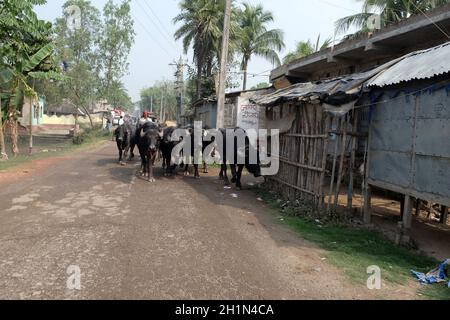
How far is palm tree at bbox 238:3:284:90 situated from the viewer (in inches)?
1299

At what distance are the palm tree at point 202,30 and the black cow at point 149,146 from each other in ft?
58.5

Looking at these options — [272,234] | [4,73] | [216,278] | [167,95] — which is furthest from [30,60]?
[167,95]

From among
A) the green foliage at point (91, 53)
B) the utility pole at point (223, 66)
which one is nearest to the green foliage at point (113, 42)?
the green foliage at point (91, 53)

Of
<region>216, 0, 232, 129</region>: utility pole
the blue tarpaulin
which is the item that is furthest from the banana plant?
the blue tarpaulin

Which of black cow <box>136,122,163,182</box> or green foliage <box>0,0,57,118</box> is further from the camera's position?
green foliage <box>0,0,57,118</box>

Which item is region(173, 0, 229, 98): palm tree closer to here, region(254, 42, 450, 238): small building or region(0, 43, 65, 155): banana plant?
region(0, 43, 65, 155): banana plant

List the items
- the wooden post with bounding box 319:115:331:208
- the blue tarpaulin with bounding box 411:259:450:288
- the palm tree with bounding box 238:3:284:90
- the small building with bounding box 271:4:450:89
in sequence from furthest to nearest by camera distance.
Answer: the palm tree with bounding box 238:3:284:90, the small building with bounding box 271:4:450:89, the wooden post with bounding box 319:115:331:208, the blue tarpaulin with bounding box 411:259:450:288

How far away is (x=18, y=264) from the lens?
4.91 m

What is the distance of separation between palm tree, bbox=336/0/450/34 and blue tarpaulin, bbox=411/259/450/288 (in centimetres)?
1395

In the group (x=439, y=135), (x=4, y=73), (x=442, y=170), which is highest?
(x=4, y=73)

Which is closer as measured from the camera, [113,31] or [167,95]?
[113,31]
